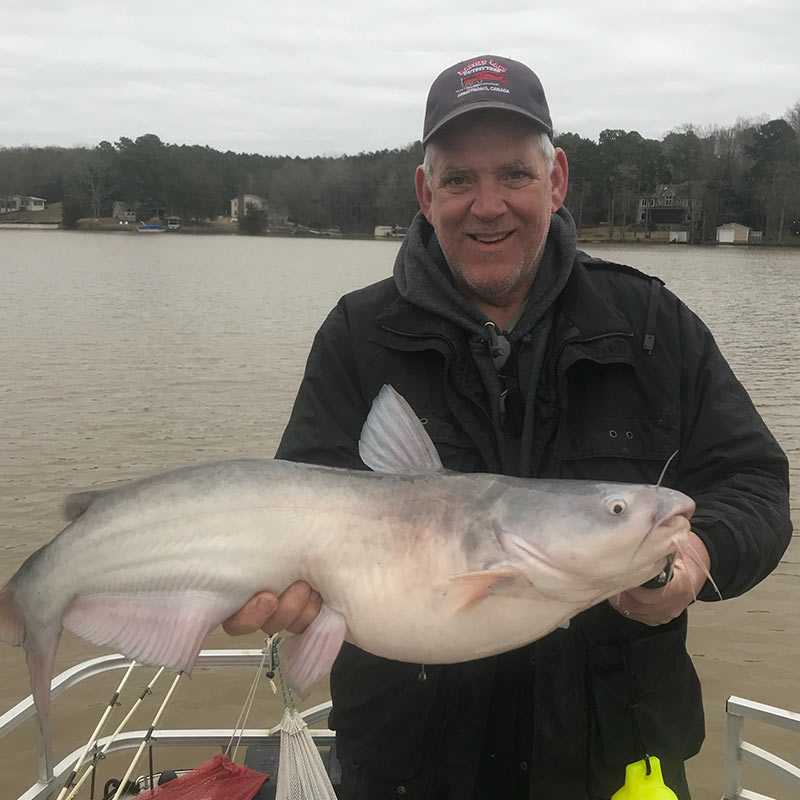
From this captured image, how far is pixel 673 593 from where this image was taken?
7.15ft

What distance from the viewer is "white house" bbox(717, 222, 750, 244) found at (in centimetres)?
8550

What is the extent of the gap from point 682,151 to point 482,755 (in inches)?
3951

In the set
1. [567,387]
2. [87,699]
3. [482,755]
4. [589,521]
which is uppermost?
[567,387]

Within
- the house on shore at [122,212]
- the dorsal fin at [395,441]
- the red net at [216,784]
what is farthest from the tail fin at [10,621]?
the house on shore at [122,212]

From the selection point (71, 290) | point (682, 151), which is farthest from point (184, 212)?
point (71, 290)

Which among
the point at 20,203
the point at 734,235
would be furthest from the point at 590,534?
the point at 20,203

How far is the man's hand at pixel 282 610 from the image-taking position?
2.34 meters

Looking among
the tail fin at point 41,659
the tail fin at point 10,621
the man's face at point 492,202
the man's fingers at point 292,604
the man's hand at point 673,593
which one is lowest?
the tail fin at point 41,659

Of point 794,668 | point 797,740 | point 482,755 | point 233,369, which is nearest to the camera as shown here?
point 482,755

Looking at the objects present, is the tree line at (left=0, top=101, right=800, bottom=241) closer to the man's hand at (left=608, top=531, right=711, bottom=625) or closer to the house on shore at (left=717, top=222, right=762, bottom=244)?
the house on shore at (left=717, top=222, right=762, bottom=244)

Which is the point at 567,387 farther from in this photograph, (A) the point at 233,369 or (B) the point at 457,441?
(A) the point at 233,369

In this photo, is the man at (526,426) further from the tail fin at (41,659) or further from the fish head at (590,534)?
the tail fin at (41,659)

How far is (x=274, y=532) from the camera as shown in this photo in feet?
7.60

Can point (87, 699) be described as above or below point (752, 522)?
below
